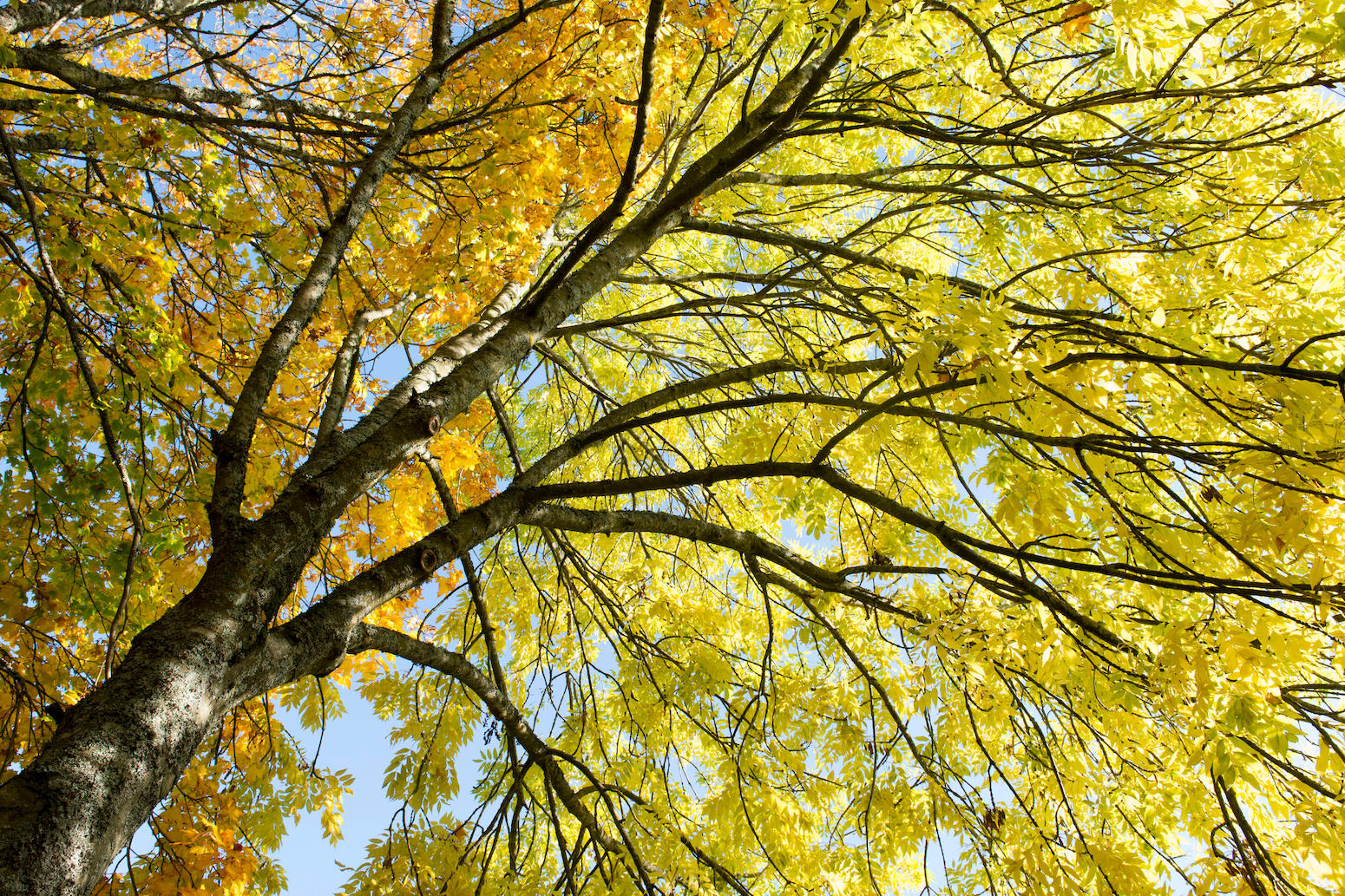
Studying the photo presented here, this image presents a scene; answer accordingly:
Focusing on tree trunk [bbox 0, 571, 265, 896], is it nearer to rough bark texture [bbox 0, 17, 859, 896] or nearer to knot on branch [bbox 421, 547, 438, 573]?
rough bark texture [bbox 0, 17, 859, 896]

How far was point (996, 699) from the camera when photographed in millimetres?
2547

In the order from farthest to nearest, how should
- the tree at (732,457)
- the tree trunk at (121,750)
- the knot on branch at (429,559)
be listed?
the knot on branch at (429,559)
the tree at (732,457)
the tree trunk at (121,750)

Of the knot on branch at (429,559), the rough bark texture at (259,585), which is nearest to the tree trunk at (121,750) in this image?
the rough bark texture at (259,585)

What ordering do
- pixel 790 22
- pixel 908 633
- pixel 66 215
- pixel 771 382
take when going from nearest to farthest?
pixel 790 22 < pixel 66 215 < pixel 908 633 < pixel 771 382

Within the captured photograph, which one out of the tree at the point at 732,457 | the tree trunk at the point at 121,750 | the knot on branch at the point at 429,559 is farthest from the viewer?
the knot on branch at the point at 429,559

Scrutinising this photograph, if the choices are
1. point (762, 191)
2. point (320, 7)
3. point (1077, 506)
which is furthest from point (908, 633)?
point (320, 7)

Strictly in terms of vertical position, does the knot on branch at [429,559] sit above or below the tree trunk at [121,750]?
above

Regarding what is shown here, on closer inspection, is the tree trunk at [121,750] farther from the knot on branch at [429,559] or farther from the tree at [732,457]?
the knot on branch at [429,559]

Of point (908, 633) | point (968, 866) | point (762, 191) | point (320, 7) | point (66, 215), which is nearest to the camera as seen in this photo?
point (66, 215)

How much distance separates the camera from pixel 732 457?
12.5 feet

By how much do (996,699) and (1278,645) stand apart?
3.11 ft

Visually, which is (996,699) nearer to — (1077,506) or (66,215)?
(1077,506)

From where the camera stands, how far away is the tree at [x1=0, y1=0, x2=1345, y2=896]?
1.82 m

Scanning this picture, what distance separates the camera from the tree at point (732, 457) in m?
1.82
